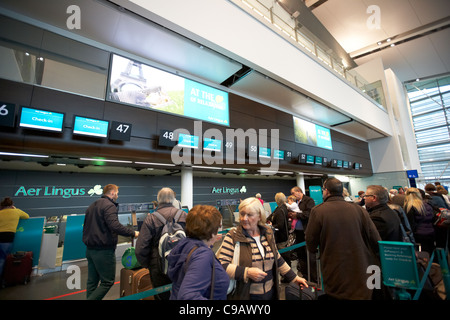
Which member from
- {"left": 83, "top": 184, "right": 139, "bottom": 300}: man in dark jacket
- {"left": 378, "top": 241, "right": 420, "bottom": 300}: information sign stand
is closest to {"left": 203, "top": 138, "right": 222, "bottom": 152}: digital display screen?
{"left": 83, "top": 184, "right": 139, "bottom": 300}: man in dark jacket

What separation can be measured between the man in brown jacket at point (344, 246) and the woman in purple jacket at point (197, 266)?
116 cm

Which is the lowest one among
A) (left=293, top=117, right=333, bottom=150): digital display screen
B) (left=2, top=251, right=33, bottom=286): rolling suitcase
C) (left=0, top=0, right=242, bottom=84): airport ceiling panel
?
(left=2, top=251, right=33, bottom=286): rolling suitcase

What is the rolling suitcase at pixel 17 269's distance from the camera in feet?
11.8

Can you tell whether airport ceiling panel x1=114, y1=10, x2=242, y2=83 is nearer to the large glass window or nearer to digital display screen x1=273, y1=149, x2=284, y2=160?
digital display screen x1=273, y1=149, x2=284, y2=160

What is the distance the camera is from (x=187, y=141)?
4719 millimetres

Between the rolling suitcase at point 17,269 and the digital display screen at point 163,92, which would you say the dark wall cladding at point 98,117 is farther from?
the rolling suitcase at point 17,269

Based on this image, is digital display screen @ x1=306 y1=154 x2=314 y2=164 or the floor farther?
digital display screen @ x1=306 y1=154 x2=314 y2=164

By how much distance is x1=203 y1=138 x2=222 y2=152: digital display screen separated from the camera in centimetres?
498

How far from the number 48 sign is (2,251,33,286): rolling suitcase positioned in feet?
9.62

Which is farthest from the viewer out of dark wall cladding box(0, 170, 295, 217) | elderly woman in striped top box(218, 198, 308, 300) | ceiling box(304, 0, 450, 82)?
ceiling box(304, 0, 450, 82)

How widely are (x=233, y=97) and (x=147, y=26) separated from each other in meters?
3.13

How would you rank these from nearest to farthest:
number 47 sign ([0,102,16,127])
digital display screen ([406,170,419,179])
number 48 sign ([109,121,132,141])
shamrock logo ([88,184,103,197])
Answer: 1. number 47 sign ([0,102,16,127])
2. number 48 sign ([109,121,132,141])
3. shamrock logo ([88,184,103,197])
4. digital display screen ([406,170,419,179])

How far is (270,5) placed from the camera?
587 cm

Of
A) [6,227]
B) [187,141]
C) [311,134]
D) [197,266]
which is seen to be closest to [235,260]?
[197,266]
